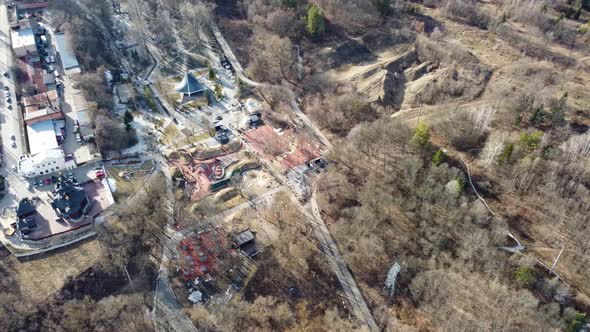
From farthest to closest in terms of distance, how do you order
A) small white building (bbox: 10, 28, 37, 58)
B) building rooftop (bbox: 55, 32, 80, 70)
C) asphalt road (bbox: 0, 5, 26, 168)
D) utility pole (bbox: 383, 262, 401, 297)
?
small white building (bbox: 10, 28, 37, 58)
building rooftop (bbox: 55, 32, 80, 70)
asphalt road (bbox: 0, 5, 26, 168)
utility pole (bbox: 383, 262, 401, 297)

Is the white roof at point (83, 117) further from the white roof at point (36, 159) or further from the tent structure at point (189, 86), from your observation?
the tent structure at point (189, 86)

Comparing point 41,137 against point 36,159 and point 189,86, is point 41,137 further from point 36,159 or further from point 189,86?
point 189,86

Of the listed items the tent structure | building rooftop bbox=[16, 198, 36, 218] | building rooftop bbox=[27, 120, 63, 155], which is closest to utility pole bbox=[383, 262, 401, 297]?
building rooftop bbox=[16, 198, 36, 218]

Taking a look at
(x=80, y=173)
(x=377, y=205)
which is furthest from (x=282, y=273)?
(x=80, y=173)

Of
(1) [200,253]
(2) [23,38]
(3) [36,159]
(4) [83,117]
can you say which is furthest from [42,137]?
(1) [200,253]

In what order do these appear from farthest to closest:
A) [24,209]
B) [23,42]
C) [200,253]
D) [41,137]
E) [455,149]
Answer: [23,42], [41,137], [455,149], [24,209], [200,253]

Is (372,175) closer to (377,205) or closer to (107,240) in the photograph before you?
(377,205)

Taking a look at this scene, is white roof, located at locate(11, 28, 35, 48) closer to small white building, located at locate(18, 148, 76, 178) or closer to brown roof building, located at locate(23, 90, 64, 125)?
brown roof building, located at locate(23, 90, 64, 125)
